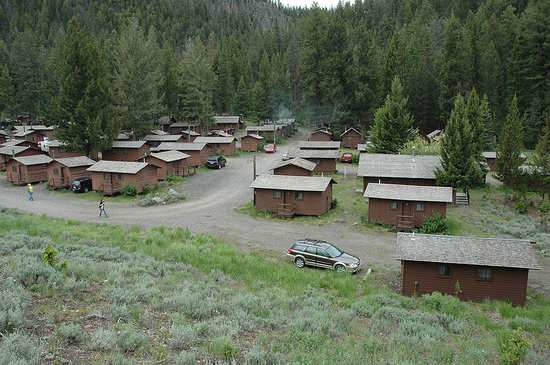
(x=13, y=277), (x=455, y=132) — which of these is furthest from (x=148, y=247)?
(x=455, y=132)

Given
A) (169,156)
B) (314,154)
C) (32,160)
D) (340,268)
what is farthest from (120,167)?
(340,268)

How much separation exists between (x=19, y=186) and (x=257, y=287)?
42.6m

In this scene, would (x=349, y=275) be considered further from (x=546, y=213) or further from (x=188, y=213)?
(x=546, y=213)

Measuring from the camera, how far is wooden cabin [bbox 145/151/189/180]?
47438mm

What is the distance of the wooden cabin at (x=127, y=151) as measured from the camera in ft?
178

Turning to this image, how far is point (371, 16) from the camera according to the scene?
141 meters

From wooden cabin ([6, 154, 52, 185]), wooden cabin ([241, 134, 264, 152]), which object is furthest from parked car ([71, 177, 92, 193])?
wooden cabin ([241, 134, 264, 152])

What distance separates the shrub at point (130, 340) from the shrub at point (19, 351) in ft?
5.41

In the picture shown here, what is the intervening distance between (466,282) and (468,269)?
684mm

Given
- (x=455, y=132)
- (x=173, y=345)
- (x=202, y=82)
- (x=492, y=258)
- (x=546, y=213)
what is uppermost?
(x=202, y=82)

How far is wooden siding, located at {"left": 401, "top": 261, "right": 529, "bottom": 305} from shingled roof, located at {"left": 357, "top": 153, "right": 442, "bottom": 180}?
1978 cm

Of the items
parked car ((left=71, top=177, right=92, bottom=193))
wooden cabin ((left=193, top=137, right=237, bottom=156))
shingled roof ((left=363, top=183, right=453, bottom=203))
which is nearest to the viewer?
shingled roof ((left=363, top=183, right=453, bottom=203))

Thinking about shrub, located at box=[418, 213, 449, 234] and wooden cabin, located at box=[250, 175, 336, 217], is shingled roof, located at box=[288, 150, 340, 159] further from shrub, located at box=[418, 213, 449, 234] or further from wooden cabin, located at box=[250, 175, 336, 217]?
shrub, located at box=[418, 213, 449, 234]

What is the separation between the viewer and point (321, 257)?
22.2m
